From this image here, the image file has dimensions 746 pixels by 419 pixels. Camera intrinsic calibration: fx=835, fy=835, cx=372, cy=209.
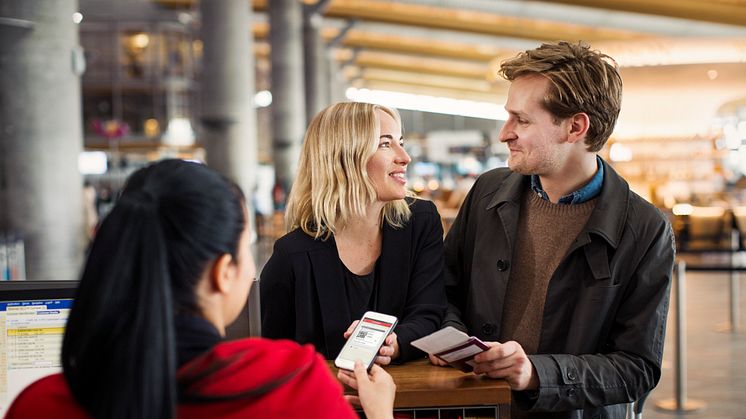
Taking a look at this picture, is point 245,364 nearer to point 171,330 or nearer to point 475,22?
point 171,330

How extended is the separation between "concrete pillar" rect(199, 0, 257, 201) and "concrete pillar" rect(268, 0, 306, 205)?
5.72 m

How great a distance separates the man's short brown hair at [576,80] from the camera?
94.2 inches

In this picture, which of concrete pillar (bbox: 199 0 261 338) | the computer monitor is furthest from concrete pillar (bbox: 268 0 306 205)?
the computer monitor

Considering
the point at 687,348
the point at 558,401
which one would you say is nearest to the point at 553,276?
the point at 558,401

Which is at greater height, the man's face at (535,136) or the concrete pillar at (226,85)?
the concrete pillar at (226,85)

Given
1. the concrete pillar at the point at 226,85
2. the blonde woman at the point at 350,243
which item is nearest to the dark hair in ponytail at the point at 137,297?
the blonde woman at the point at 350,243

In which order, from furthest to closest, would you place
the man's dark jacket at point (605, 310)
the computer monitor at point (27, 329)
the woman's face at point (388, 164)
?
the woman's face at point (388, 164) → the man's dark jacket at point (605, 310) → the computer monitor at point (27, 329)

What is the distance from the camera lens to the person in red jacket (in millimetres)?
1167

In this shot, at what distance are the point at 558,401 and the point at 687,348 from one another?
6230 mm

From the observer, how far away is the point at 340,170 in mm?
2609

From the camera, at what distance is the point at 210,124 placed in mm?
18062

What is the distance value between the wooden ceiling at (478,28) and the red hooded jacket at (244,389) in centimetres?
1432

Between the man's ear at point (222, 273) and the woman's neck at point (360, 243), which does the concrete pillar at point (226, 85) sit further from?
the man's ear at point (222, 273)

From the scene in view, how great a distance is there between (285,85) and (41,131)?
662 inches
